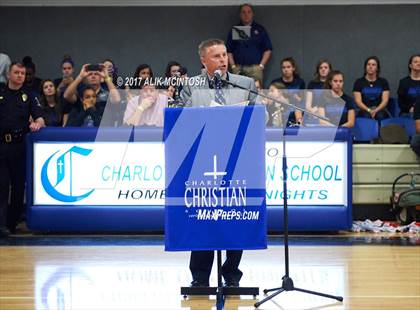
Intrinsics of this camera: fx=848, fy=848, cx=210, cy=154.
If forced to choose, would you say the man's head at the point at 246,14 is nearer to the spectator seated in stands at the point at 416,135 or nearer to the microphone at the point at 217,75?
the spectator seated in stands at the point at 416,135

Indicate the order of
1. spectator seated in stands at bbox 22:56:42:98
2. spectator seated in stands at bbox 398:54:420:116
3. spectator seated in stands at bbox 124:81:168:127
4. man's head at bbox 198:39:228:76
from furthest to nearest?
spectator seated in stands at bbox 22:56:42:98 → spectator seated in stands at bbox 398:54:420:116 → spectator seated in stands at bbox 124:81:168:127 → man's head at bbox 198:39:228:76

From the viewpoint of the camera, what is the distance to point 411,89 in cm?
1258

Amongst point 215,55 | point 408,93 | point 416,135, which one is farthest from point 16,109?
point 408,93

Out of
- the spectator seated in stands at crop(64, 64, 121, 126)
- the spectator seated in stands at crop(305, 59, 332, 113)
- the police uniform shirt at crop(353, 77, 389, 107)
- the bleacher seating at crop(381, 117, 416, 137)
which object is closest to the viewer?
the spectator seated in stands at crop(64, 64, 121, 126)

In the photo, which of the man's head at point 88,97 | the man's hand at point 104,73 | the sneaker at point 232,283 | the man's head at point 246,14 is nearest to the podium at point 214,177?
the sneaker at point 232,283

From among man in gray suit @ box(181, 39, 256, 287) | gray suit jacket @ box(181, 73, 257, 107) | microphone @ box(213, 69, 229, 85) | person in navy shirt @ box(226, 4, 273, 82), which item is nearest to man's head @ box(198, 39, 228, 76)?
man in gray suit @ box(181, 39, 256, 287)

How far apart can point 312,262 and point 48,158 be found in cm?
376

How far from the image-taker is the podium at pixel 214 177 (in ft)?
20.4

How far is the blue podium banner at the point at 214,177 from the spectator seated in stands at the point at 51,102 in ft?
18.0

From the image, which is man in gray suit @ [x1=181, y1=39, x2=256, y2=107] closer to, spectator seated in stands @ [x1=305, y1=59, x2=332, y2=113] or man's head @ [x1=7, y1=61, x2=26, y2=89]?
man's head @ [x1=7, y1=61, x2=26, y2=89]

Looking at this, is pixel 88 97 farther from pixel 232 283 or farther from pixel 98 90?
pixel 232 283

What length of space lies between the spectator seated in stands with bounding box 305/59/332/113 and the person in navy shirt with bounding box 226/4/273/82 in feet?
3.71

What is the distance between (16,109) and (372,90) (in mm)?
5338

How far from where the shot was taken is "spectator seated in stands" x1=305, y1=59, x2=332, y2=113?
37.1ft
